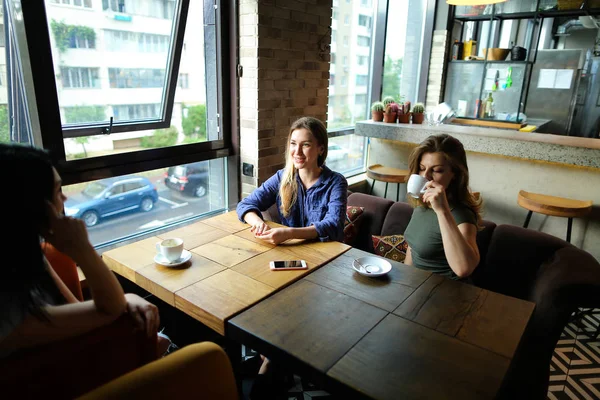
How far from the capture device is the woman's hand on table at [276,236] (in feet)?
5.77

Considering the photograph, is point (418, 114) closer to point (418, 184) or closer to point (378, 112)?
point (378, 112)

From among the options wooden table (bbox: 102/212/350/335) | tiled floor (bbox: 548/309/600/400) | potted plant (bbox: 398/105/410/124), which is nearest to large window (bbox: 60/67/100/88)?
wooden table (bbox: 102/212/350/335)

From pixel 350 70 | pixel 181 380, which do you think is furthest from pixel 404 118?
pixel 181 380

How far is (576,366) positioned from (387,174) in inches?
71.6

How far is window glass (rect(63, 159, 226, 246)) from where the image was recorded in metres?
2.18

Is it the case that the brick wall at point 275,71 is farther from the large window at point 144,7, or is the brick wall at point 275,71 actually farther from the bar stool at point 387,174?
the bar stool at point 387,174

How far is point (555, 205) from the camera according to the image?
8.70 feet

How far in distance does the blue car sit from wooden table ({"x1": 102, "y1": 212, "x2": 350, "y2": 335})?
24.2 inches

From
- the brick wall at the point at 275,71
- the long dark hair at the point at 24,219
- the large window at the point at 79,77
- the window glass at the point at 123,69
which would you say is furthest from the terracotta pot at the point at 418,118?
the long dark hair at the point at 24,219

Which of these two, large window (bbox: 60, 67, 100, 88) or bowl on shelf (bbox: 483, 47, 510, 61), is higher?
bowl on shelf (bbox: 483, 47, 510, 61)

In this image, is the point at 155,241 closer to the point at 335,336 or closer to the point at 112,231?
the point at 112,231

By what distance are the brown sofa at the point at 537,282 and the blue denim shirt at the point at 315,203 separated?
0.75 metres

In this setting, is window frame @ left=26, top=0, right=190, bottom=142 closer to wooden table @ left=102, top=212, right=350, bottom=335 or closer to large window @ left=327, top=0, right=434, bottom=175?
wooden table @ left=102, top=212, right=350, bottom=335

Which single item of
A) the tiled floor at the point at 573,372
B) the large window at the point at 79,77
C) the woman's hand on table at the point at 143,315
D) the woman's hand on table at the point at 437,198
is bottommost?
the tiled floor at the point at 573,372
